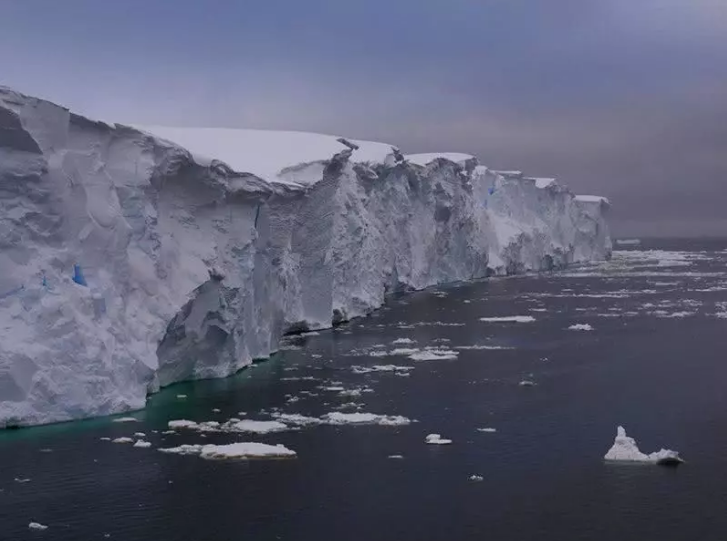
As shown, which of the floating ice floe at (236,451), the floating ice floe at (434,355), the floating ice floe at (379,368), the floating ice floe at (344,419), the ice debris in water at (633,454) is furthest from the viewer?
the floating ice floe at (434,355)

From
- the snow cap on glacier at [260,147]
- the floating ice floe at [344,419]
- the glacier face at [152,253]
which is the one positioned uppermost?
the snow cap on glacier at [260,147]

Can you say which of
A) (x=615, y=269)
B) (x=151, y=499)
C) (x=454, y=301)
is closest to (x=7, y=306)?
(x=151, y=499)

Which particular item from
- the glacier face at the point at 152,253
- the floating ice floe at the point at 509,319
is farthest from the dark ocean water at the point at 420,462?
the floating ice floe at the point at 509,319

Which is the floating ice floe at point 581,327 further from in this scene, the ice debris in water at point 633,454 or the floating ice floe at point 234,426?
the floating ice floe at point 234,426

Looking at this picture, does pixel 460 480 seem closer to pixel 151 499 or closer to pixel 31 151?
pixel 151 499

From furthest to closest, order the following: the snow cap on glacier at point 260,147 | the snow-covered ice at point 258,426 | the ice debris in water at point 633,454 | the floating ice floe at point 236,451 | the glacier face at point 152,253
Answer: the snow cap on glacier at point 260,147
the snow-covered ice at point 258,426
the glacier face at point 152,253
the floating ice floe at point 236,451
the ice debris in water at point 633,454

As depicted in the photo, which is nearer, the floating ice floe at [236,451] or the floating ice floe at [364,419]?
the floating ice floe at [236,451]
